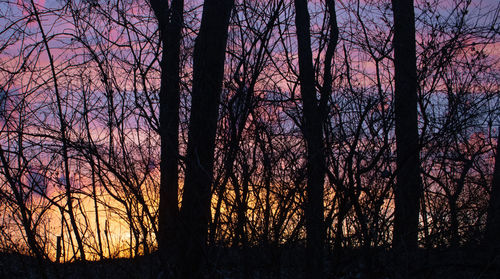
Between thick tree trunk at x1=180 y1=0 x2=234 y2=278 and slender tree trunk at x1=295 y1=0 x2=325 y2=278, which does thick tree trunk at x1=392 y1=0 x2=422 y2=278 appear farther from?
thick tree trunk at x1=180 y1=0 x2=234 y2=278

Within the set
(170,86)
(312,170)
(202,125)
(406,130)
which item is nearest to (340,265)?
(312,170)

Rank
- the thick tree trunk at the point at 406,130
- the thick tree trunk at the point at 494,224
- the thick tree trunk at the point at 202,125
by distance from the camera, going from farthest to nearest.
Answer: the thick tree trunk at the point at 406,130 → the thick tree trunk at the point at 494,224 → the thick tree trunk at the point at 202,125

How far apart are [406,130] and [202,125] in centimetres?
295

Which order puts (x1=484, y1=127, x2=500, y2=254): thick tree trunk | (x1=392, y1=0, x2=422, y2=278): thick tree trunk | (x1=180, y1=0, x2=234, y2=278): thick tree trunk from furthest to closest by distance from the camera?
(x1=392, y1=0, x2=422, y2=278): thick tree trunk, (x1=484, y1=127, x2=500, y2=254): thick tree trunk, (x1=180, y1=0, x2=234, y2=278): thick tree trunk

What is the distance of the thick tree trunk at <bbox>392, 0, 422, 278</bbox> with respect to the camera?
410cm

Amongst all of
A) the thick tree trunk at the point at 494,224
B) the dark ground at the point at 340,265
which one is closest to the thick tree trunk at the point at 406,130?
the dark ground at the point at 340,265

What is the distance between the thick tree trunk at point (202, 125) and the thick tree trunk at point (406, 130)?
5.43 ft

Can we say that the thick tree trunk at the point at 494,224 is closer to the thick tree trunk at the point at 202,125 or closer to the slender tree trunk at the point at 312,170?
the slender tree trunk at the point at 312,170

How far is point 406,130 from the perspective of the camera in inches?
211

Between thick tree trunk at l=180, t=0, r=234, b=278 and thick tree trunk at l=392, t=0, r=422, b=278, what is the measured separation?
5.43 ft

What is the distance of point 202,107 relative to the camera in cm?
368

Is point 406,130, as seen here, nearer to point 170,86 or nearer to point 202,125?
point 202,125

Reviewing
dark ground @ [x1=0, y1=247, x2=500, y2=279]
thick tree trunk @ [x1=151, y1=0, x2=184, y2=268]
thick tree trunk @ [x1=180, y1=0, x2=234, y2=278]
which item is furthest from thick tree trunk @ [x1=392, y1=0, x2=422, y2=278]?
thick tree trunk @ [x1=151, y1=0, x2=184, y2=268]

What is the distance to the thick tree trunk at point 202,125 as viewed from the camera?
3.37m
